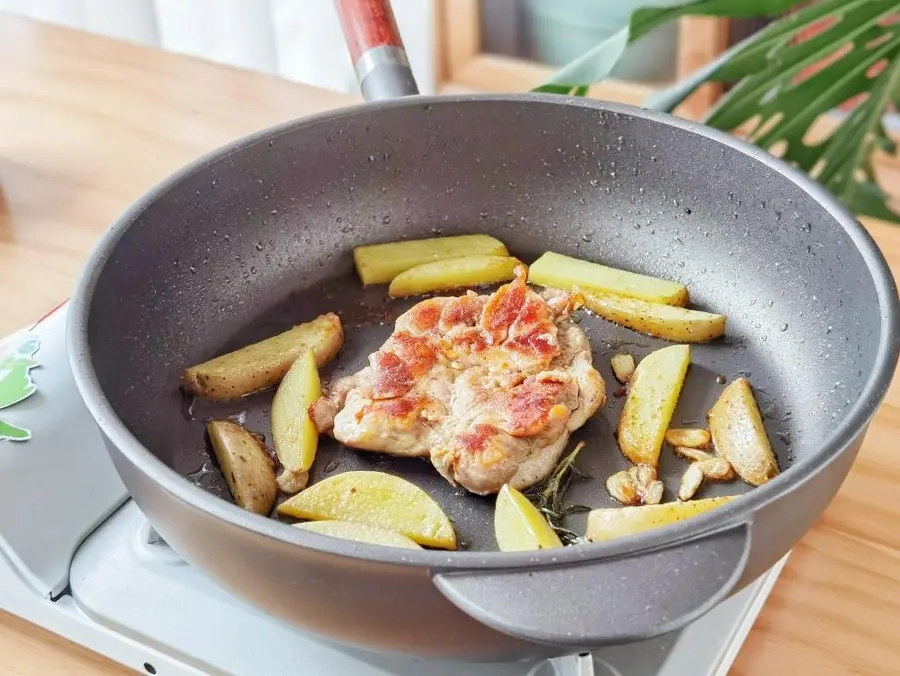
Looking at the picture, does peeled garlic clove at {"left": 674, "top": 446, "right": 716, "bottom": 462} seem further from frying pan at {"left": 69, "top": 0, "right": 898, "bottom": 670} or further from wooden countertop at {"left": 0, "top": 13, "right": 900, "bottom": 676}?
wooden countertop at {"left": 0, "top": 13, "right": 900, "bottom": 676}

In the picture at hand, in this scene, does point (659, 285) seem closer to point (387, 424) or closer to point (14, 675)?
point (387, 424)

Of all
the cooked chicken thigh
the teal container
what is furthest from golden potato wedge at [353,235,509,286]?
the teal container

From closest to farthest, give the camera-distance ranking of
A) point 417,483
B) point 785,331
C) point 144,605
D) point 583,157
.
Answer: point 144,605, point 417,483, point 785,331, point 583,157

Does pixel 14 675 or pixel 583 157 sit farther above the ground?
pixel 583 157

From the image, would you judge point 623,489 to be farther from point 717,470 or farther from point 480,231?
point 480,231

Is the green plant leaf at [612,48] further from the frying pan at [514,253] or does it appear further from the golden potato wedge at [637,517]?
the golden potato wedge at [637,517]

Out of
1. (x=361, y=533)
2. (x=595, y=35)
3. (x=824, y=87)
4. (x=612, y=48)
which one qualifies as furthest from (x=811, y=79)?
(x=595, y=35)

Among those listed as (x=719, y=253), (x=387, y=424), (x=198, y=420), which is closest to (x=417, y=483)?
(x=387, y=424)
